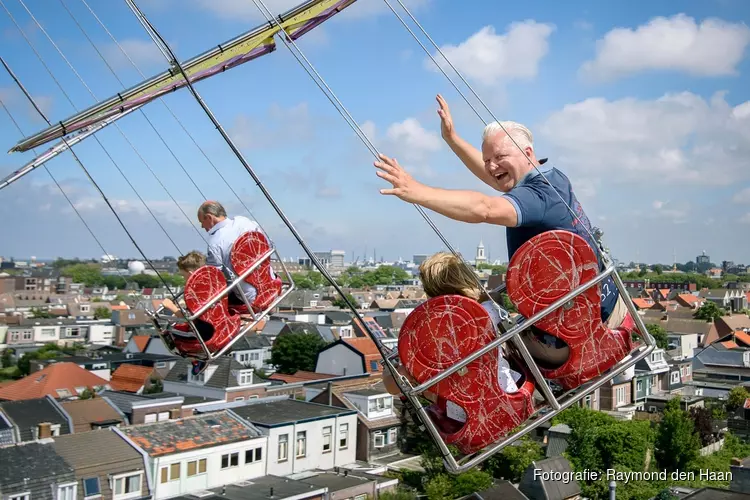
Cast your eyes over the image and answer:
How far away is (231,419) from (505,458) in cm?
996

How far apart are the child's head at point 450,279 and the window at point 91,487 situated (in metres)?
19.6

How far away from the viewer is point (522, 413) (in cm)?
415

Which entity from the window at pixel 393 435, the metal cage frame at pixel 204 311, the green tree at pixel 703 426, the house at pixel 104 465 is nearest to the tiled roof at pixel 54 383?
the house at pixel 104 465

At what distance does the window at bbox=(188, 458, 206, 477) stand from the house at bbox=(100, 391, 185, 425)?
4.91 meters

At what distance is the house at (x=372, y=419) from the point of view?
30.4 metres

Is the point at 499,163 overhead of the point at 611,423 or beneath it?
overhead

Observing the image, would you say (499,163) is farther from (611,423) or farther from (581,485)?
(611,423)

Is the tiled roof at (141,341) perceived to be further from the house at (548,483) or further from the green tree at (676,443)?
the green tree at (676,443)

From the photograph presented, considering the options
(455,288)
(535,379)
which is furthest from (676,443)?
(455,288)

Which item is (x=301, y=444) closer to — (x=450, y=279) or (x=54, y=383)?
(x=54, y=383)

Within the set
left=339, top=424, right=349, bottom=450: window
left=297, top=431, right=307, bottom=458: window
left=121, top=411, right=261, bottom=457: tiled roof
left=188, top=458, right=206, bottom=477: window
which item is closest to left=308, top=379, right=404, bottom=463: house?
left=339, top=424, right=349, bottom=450: window

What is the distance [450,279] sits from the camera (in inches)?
163

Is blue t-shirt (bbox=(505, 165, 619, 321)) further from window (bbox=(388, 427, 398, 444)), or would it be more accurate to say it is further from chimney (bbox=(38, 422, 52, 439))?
window (bbox=(388, 427, 398, 444))

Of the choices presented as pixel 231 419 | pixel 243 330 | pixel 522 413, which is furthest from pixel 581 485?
pixel 522 413
